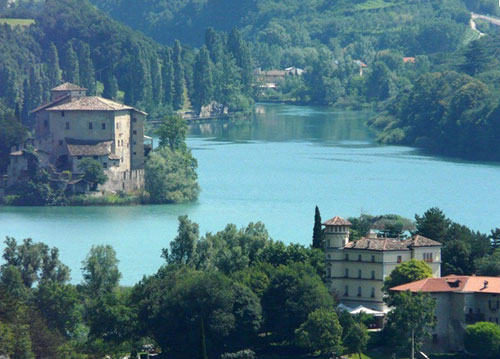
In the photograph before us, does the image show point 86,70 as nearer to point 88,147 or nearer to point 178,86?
point 178,86

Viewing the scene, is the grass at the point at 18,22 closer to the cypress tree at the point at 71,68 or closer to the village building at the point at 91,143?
the cypress tree at the point at 71,68

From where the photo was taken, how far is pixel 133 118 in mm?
95125

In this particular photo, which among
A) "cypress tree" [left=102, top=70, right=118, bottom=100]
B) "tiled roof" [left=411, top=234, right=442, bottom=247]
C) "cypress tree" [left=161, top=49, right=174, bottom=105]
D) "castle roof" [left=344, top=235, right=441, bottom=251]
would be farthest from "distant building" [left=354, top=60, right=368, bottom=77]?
"castle roof" [left=344, top=235, right=441, bottom=251]

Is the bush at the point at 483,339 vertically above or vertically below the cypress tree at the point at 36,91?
below

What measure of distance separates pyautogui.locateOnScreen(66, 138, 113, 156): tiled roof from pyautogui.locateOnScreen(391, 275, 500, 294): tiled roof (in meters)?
32.6

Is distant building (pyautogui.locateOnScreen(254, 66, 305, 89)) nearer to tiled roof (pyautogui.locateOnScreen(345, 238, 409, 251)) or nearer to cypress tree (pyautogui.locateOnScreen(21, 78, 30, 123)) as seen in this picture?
cypress tree (pyautogui.locateOnScreen(21, 78, 30, 123))

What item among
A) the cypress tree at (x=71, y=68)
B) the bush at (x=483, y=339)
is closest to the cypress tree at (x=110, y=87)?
the cypress tree at (x=71, y=68)

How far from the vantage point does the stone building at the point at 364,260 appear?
6362 cm

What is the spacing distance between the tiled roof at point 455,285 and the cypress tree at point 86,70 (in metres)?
67.9

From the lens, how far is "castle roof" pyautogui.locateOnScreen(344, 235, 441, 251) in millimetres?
64000

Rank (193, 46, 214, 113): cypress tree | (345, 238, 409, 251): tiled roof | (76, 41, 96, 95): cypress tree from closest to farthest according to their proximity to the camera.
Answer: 1. (345, 238, 409, 251): tiled roof
2. (76, 41, 96, 95): cypress tree
3. (193, 46, 214, 113): cypress tree

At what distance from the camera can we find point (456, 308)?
201ft

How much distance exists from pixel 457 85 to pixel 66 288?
71.4 meters

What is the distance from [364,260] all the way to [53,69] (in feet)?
228
